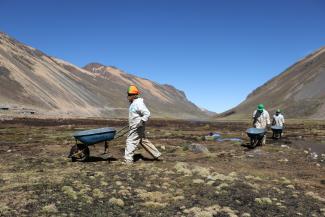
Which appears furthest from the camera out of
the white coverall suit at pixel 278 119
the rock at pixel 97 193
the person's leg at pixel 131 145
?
the white coverall suit at pixel 278 119

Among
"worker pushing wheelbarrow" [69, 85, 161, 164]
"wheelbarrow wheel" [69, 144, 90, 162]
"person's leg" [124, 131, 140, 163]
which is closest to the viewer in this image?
"worker pushing wheelbarrow" [69, 85, 161, 164]

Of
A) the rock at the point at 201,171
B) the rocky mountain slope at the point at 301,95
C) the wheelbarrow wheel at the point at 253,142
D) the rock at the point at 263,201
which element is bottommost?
the rock at the point at 263,201

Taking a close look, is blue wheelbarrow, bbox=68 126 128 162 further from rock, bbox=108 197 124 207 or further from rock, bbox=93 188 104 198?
rock, bbox=108 197 124 207

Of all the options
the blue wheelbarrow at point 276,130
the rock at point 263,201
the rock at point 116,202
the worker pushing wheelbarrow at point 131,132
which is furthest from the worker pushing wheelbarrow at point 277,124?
the rock at point 116,202

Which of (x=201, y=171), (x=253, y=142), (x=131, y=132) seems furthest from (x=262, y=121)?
(x=201, y=171)

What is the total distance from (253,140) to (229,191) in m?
14.8

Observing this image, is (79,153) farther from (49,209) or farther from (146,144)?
(49,209)

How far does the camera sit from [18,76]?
139250 millimetres

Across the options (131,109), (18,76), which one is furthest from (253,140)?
(18,76)

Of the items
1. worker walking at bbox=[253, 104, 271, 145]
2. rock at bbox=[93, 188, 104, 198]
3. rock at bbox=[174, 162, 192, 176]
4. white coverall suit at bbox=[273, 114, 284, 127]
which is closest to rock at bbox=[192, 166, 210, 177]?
rock at bbox=[174, 162, 192, 176]

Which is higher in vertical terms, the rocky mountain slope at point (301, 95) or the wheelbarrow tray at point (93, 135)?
the rocky mountain slope at point (301, 95)

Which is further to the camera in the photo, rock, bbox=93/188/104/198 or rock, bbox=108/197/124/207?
rock, bbox=93/188/104/198

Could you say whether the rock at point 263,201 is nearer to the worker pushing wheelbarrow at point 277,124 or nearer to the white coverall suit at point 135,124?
the white coverall suit at point 135,124

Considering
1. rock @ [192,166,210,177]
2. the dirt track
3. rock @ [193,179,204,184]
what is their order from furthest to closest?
1. rock @ [192,166,210,177]
2. rock @ [193,179,204,184]
3. the dirt track
